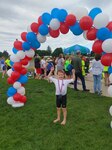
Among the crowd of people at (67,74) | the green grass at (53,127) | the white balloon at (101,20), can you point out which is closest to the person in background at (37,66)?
the crowd of people at (67,74)

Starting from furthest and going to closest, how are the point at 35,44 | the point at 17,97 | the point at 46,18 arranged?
the point at 17,97 < the point at 35,44 < the point at 46,18

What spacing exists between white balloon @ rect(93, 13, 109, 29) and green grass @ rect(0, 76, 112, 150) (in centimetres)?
256

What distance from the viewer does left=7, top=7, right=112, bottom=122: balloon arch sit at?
634 centimetres

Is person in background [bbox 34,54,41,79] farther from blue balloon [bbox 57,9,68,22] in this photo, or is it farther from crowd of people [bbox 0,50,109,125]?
blue balloon [bbox 57,9,68,22]

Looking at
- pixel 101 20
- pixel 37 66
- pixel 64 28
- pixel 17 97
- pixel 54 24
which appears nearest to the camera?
pixel 101 20

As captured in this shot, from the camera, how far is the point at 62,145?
532cm

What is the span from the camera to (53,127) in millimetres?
6445

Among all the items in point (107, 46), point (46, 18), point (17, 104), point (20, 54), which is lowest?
point (17, 104)

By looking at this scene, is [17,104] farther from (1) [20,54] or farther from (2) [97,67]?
(2) [97,67]

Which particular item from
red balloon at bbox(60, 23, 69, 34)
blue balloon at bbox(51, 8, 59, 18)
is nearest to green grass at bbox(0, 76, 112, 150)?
red balloon at bbox(60, 23, 69, 34)

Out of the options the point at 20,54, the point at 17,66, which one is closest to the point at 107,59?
the point at 20,54

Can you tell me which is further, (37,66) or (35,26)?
(37,66)

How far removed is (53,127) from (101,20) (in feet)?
9.67

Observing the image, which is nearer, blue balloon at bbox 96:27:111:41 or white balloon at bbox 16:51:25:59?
blue balloon at bbox 96:27:111:41
